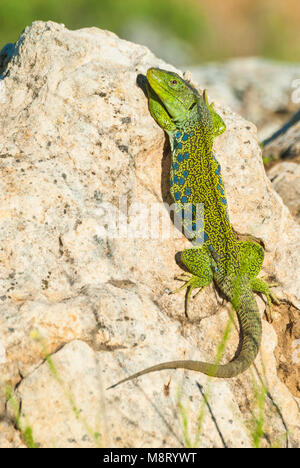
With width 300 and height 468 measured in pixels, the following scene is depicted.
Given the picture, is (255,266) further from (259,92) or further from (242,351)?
(259,92)

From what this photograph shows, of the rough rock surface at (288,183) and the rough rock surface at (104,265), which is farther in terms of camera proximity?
the rough rock surface at (288,183)

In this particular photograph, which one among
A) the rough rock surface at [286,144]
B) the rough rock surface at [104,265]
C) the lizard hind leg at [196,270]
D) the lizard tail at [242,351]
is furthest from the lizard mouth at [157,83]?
the rough rock surface at [286,144]

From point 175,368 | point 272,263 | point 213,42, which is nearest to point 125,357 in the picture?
point 175,368

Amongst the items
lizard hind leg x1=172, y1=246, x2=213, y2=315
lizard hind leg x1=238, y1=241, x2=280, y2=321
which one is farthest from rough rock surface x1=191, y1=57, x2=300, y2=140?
lizard hind leg x1=172, y1=246, x2=213, y2=315

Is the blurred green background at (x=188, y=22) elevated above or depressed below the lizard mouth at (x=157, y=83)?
above

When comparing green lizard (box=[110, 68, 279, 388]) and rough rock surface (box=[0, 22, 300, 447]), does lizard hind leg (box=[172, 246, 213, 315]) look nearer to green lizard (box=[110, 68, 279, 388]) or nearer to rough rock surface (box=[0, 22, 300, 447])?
green lizard (box=[110, 68, 279, 388])

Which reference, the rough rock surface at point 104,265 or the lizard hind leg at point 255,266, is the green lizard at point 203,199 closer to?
the lizard hind leg at point 255,266

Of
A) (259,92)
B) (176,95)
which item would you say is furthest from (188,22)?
(176,95)
